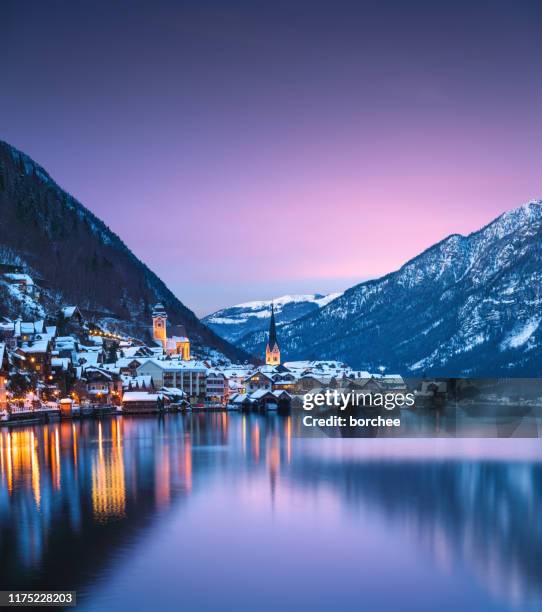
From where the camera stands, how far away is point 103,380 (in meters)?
127

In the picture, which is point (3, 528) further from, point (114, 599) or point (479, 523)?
point (479, 523)

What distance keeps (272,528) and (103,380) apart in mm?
94747

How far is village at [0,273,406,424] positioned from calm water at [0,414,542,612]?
4118 centimetres

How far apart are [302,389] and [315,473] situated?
378ft

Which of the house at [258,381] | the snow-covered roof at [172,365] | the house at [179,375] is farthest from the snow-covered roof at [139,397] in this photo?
the house at [258,381]

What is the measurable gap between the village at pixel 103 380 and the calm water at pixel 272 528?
41185 millimetres

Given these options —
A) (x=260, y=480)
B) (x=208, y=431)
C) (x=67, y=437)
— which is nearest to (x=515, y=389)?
(x=208, y=431)

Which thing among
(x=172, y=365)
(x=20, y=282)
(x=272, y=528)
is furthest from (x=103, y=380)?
(x=272, y=528)

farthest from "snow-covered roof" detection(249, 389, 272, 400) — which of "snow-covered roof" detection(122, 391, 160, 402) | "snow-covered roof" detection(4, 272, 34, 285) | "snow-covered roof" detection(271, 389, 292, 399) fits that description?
"snow-covered roof" detection(4, 272, 34, 285)

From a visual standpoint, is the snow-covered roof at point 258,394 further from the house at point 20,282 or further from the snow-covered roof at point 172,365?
the house at point 20,282

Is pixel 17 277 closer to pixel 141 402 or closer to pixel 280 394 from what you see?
pixel 141 402

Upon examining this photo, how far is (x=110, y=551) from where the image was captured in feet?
97.2

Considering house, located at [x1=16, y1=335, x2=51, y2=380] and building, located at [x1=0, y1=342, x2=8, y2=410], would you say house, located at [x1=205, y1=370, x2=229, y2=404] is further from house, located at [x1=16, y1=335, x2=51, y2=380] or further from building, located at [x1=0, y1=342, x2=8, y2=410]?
building, located at [x1=0, y1=342, x2=8, y2=410]

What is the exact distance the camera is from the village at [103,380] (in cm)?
10438
